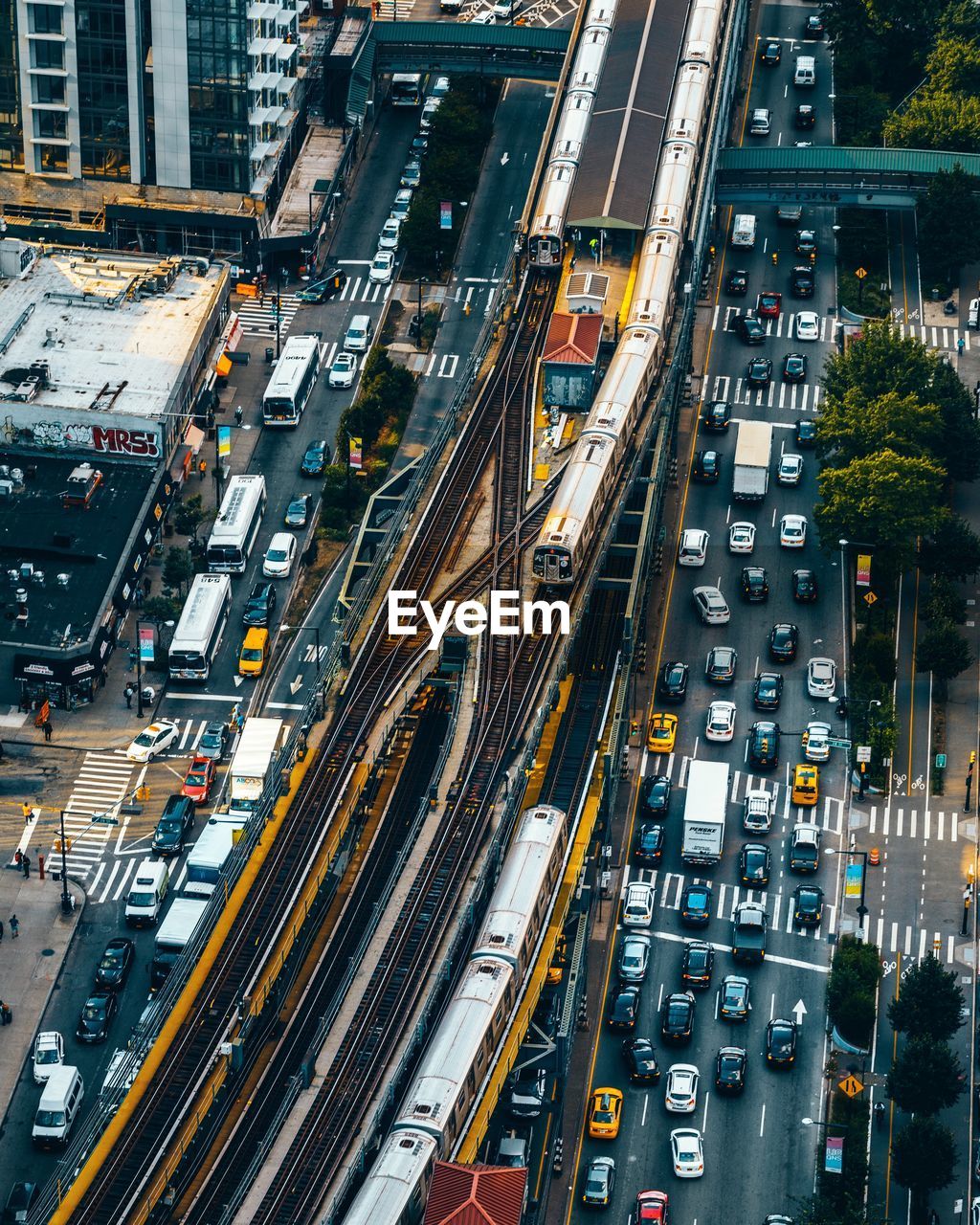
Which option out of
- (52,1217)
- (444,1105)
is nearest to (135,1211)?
(52,1217)

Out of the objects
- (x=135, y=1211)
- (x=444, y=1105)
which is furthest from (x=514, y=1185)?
(x=135, y=1211)

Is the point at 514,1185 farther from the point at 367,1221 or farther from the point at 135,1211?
the point at 135,1211

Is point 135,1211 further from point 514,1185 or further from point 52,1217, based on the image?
point 514,1185

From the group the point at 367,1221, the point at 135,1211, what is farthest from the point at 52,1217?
the point at 367,1221
